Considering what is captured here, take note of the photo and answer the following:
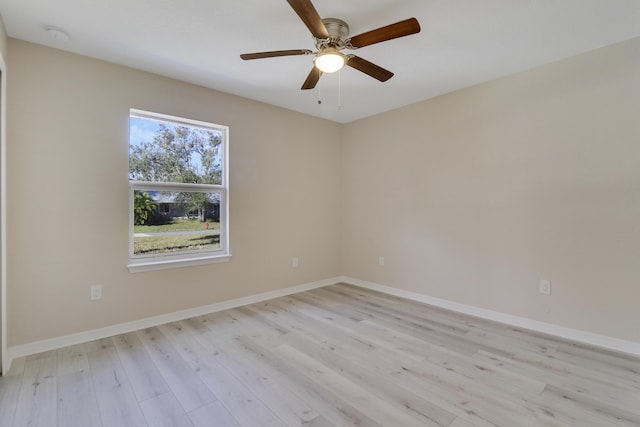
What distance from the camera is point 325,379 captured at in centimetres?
203

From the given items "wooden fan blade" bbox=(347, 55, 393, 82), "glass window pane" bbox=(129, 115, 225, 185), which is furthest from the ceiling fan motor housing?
"glass window pane" bbox=(129, 115, 225, 185)

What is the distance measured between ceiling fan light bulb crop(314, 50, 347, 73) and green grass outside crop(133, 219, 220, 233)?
2.10m

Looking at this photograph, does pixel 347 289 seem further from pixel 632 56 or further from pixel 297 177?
pixel 632 56

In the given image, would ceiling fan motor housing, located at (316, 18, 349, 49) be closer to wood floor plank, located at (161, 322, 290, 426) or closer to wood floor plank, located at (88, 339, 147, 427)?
wood floor plank, located at (161, 322, 290, 426)

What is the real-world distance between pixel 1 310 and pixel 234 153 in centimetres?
229

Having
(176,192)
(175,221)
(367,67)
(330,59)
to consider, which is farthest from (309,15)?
(175,221)

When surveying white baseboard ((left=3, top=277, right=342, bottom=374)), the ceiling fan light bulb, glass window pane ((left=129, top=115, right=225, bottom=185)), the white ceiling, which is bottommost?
white baseboard ((left=3, top=277, right=342, bottom=374))

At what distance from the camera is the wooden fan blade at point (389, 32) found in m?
1.67

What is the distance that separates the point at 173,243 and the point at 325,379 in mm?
2074

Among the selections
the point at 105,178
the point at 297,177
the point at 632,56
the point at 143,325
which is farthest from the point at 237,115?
the point at 632,56

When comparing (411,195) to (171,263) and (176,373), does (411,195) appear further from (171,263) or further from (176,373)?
(176,373)

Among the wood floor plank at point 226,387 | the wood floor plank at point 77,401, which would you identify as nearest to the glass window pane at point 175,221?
the wood floor plank at point 226,387

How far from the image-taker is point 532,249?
2.83m

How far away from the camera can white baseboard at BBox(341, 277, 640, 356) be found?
2402mm
